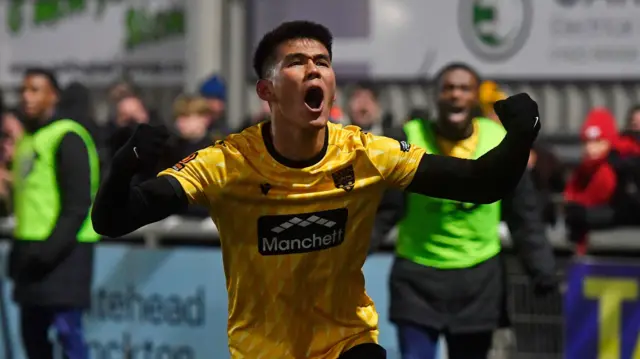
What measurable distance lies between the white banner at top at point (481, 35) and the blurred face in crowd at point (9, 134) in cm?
335

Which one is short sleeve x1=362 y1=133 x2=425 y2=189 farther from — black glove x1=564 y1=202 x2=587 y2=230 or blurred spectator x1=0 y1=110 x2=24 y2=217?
blurred spectator x1=0 y1=110 x2=24 y2=217

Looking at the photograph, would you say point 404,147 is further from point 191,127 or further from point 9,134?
point 9,134

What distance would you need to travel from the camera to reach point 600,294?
25.4ft

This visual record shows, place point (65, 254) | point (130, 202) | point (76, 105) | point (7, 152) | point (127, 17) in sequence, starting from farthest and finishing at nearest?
point (127, 17)
point (7, 152)
point (76, 105)
point (65, 254)
point (130, 202)

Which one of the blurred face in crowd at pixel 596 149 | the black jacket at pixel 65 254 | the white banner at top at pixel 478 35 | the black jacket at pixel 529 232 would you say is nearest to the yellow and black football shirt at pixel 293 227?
the black jacket at pixel 529 232

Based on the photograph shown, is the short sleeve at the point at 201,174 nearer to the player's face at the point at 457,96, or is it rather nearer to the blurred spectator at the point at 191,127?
the player's face at the point at 457,96

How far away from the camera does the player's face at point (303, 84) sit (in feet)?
14.4

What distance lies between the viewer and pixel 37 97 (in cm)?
783

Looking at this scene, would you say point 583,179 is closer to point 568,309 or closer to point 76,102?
point 568,309

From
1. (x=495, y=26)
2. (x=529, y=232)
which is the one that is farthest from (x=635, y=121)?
(x=495, y=26)

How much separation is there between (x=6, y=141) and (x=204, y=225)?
3.79m

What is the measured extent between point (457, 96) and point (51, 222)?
8.57ft

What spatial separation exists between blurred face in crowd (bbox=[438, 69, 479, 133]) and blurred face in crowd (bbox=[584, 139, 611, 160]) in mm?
2162

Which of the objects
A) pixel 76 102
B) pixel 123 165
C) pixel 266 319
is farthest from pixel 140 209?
pixel 76 102
